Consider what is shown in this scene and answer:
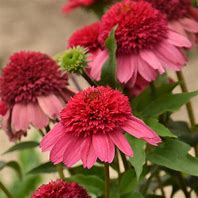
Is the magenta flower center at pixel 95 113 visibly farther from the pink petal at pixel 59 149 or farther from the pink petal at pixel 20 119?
the pink petal at pixel 20 119

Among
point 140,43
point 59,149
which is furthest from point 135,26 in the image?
point 59,149

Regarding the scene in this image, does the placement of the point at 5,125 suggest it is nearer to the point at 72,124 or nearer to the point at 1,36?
the point at 72,124

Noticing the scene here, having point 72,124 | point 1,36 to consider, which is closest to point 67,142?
point 72,124

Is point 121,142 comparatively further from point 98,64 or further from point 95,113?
point 98,64

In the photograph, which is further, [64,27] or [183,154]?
[64,27]

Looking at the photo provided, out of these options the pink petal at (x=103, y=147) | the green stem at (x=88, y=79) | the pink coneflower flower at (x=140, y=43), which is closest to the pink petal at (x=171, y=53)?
the pink coneflower flower at (x=140, y=43)
